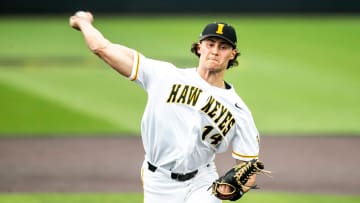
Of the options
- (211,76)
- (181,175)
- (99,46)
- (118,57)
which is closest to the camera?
(99,46)

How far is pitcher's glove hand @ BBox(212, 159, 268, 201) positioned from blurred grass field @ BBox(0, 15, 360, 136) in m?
7.72

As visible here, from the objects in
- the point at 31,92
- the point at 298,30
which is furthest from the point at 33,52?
the point at 298,30

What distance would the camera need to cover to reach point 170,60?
21.2 metres

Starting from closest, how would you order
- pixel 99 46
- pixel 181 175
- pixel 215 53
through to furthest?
pixel 99 46, pixel 215 53, pixel 181 175

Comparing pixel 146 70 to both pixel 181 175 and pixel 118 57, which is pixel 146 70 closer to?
pixel 118 57

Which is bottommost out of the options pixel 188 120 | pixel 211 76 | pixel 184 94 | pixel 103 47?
pixel 188 120

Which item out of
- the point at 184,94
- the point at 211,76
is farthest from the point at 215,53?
the point at 184,94

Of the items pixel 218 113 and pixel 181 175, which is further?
pixel 181 175

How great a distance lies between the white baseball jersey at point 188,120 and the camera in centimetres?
700

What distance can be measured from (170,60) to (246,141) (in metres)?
14.0

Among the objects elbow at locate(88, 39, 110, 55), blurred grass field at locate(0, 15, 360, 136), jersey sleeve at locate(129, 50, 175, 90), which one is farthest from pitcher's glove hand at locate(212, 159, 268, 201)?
blurred grass field at locate(0, 15, 360, 136)

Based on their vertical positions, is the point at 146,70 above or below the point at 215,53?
below

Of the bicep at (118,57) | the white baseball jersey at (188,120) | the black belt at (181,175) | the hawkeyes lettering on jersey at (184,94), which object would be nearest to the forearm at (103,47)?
the bicep at (118,57)

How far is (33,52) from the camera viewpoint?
23219 mm
